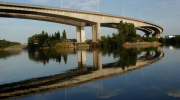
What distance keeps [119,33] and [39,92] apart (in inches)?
1963

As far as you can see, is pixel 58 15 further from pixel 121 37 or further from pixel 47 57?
pixel 47 57

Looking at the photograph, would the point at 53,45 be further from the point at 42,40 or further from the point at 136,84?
the point at 136,84

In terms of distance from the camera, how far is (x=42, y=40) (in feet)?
248

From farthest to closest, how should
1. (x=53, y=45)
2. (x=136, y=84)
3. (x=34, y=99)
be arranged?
(x=53, y=45)
(x=136, y=84)
(x=34, y=99)

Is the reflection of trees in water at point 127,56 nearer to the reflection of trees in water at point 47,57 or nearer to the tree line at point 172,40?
the reflection of trees in water at point 47,57

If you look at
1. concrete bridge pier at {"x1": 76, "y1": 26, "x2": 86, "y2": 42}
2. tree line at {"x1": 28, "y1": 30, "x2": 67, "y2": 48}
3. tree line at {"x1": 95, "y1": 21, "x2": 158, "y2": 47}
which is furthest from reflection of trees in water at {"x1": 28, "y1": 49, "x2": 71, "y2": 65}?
tree line at {"x1": 28, "y1": 30, "x2": 67, "y2": 48}

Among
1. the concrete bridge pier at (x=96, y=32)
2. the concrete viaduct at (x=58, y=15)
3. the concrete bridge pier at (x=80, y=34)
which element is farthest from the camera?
the concrete bridge pier at (x=80, y=34)

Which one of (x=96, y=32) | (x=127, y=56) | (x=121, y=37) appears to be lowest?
(x=127, y=56)

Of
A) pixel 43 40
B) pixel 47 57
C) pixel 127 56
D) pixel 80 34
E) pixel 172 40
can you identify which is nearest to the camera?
pixel 127 56

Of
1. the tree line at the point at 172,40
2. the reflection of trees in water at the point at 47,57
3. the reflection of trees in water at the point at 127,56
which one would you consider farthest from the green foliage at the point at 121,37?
the tree line at the point at 172,40

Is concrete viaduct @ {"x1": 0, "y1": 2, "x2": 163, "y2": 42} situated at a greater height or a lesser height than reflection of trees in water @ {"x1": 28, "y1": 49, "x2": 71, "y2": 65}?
greater

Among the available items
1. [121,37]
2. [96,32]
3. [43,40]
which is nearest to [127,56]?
[121,37]

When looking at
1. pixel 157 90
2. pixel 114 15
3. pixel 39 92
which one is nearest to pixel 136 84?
pixel 157 90

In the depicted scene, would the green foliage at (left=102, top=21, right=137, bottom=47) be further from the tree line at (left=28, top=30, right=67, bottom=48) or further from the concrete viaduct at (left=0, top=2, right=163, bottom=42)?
the tree line at (left=28, top=30, right=67, bottom=48)
